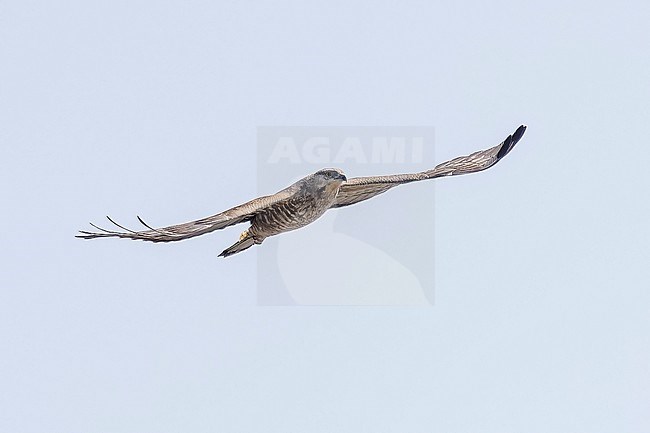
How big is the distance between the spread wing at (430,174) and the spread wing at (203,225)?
1.42 metres

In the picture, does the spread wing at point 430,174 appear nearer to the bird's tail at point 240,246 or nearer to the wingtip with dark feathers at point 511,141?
the wingtip with dark feathers at point 511,141

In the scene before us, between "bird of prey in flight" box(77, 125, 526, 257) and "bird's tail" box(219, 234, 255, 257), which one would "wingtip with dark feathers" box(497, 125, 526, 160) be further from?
"bird's tail" box(219, 234, 255, 257)

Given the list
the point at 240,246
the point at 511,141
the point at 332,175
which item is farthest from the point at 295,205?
the point at 511,141

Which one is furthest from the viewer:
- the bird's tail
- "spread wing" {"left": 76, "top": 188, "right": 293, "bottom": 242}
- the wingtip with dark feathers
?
the wingtip with dark feathers

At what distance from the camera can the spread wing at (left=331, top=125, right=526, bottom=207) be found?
20.8 metres

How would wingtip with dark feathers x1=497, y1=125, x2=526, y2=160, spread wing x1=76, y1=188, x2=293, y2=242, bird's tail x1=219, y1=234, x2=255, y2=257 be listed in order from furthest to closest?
wingtip with dark feathers x1=497, y1=125, x2=526, y2=160
bird's tail x1=219, y1=234, x2=255, y2=257
spread wing x1=76, y1=188, x2=293, y2=242

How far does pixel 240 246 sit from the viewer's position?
2156cm

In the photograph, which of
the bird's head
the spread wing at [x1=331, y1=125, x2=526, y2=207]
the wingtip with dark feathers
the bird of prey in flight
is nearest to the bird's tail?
the bird of prey in flight

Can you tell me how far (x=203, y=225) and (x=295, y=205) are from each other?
76.0 inches

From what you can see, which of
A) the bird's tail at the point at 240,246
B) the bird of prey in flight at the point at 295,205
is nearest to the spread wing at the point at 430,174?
the bird of prey in flight at the point at 295,205

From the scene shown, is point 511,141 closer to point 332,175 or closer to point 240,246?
point 332,175

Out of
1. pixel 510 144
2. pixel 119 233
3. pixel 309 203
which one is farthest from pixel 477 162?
pixel 119 233

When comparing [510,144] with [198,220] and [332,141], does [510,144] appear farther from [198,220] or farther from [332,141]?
[198,220]

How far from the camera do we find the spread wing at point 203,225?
18.2 metres
